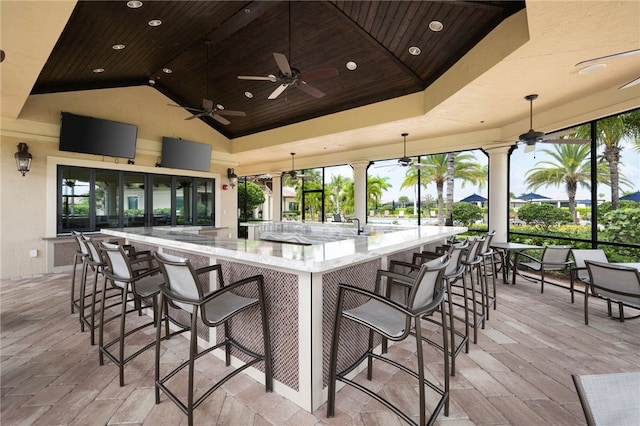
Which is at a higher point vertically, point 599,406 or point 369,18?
point 369,18

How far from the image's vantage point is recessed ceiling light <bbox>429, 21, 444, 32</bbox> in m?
3.86

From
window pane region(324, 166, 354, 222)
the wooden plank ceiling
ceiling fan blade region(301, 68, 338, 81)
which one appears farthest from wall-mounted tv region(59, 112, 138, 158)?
window pane region(324, 166, 354, 222)

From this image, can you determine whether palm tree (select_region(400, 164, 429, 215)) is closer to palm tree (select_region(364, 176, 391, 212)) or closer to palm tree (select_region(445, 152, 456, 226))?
palm tree (select_region(445, 152, 456, 226))

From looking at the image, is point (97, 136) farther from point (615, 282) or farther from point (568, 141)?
point (615, 282)

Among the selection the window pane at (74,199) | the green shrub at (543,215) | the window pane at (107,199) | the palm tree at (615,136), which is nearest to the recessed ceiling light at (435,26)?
the palm tree at (615,136)

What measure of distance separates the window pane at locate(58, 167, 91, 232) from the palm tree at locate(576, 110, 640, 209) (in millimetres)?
9868

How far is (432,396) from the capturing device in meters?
2.10

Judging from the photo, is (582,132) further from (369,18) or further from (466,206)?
(369,18)

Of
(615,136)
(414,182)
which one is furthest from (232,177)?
(615,136)

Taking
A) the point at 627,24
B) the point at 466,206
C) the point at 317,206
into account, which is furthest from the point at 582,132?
the point at 317,206

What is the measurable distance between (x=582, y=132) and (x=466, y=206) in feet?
9.67

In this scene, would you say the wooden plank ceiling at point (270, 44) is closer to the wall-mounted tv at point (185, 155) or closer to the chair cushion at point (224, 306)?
the wall-mounted tv at point (185, 155)

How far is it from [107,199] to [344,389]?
6935 mm

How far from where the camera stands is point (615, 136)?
537 cm
